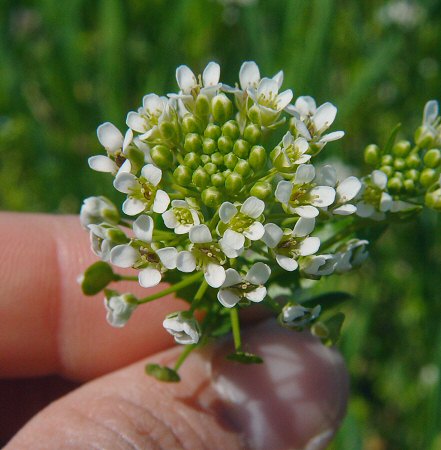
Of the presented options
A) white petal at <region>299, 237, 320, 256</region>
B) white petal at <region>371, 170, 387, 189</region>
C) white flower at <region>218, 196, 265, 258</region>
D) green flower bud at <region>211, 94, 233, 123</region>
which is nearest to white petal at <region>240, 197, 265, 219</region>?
white flower at <region>218, 196, 265, 258</region>

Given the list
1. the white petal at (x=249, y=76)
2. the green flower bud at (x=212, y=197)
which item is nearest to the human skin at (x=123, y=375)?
the green flower bud at (x=212, y=197)

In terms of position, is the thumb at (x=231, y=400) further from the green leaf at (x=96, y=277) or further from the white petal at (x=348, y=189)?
the white petal at (x=348, y=189)

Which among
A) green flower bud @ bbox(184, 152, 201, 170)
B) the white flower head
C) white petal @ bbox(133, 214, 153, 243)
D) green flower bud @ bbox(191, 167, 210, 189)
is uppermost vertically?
green flower bud @ bbox(184, 152, 201, 170)

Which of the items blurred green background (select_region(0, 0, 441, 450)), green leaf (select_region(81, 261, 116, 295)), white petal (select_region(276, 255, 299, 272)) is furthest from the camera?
blurred green background (select_region(0, 0, 441, 450))

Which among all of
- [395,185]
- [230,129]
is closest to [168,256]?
[230,129]

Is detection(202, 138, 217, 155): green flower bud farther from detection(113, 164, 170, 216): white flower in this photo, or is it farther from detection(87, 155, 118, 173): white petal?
detection(87, 155, 118, 173): white petal

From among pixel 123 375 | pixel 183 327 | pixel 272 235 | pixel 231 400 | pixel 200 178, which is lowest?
pixel 231 400

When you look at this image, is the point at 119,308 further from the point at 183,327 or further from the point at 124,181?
the point at 124,181
